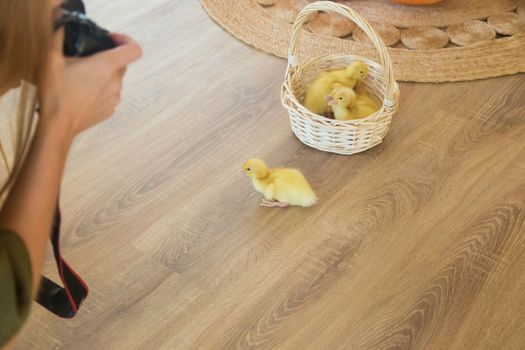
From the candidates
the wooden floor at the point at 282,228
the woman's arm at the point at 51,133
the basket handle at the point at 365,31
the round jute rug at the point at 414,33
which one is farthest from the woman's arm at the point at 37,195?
the round jute rug at the point at 414,33

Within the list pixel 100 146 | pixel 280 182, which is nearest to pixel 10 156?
pixel 100 146

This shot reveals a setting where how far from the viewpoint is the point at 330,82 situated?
163cm

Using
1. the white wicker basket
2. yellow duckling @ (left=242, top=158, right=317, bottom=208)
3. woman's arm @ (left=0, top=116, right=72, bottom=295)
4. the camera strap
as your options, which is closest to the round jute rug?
the white wicker basket

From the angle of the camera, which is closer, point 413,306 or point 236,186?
point 413,306

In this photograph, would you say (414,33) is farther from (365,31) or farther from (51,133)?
(51,133)

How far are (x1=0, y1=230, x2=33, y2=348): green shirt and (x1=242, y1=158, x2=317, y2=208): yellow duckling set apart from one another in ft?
2.53

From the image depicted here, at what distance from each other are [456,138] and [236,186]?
59cm

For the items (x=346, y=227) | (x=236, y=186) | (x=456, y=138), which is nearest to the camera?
(x=346, y=227)

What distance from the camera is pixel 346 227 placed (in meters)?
1.45

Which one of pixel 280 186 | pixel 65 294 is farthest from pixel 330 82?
pixel 65 294

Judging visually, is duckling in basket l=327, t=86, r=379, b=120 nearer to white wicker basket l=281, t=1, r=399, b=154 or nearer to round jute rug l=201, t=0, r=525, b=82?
white wicker basket l=281, t=1, r=399, b=154

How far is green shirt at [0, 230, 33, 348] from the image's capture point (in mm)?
712

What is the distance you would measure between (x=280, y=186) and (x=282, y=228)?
0.31 feet

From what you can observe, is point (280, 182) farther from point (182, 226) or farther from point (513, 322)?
point (513, 322)
